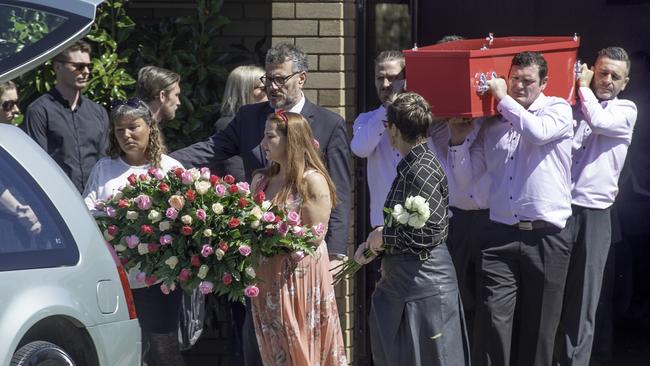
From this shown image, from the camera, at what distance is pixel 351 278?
25.7ft

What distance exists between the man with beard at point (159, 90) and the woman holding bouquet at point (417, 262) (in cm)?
163

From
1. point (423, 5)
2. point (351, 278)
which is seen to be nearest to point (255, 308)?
point (351, 278)

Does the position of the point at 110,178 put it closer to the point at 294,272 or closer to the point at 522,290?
the point at 294,272

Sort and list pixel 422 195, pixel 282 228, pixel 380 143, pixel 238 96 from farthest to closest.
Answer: pixel 238 96 < pixel 380 143 < pixel 422 195 < pixel 282 228

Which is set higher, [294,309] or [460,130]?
[460,130]

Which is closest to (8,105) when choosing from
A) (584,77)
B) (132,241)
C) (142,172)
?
(142,172)

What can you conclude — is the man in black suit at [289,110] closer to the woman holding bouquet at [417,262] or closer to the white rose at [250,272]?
the woman holding bouquet at [417,262]

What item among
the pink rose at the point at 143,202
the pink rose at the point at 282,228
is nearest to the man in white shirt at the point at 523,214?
the pink rose at the point at 282,228

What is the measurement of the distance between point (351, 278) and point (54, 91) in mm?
2125

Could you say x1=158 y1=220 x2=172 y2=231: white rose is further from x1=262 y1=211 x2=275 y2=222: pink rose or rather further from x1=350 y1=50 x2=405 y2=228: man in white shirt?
x1=350 y1=50 x2=405 y2=228: man in white shirt

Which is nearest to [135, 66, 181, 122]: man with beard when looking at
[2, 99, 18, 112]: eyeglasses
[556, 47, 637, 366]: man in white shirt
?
[2, 99, 18, 112]: eyeglasses

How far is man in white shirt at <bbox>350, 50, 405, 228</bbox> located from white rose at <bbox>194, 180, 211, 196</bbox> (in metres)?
1.44

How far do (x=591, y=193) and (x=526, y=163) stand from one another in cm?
58

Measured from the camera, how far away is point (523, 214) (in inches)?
269
